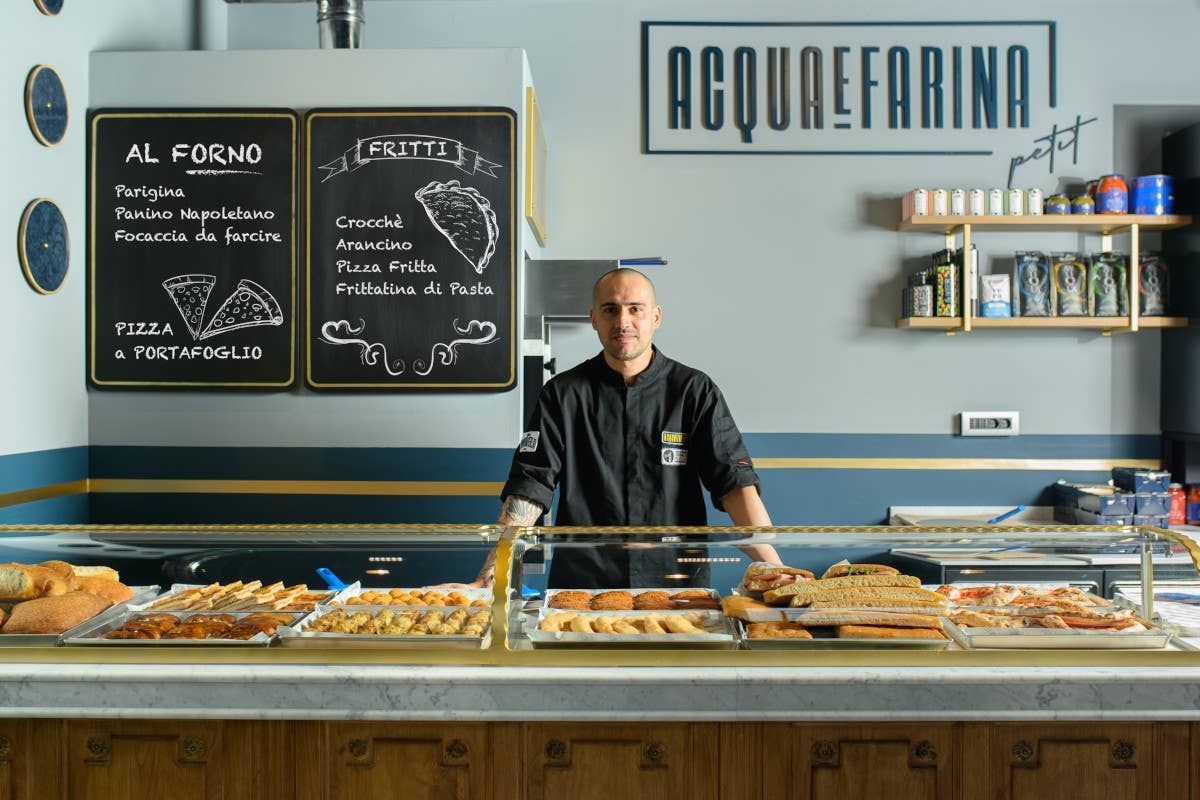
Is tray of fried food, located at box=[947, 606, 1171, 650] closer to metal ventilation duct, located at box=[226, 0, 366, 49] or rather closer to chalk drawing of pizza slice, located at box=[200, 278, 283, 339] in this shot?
chalk drawing of pizza slice, located at box=[200, 278, 283, 339]

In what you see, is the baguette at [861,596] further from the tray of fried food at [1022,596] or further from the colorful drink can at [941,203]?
the colorful drink can at [941,203]

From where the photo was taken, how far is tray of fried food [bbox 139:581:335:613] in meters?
1.68

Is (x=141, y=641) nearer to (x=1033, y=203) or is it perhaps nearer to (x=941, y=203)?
(x=941, y=203)

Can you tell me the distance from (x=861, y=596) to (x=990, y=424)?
292cm

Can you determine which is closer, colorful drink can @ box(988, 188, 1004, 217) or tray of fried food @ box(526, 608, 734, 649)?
tray of fried food @ box(526, 608, 734, 649)

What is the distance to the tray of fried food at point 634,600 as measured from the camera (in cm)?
167

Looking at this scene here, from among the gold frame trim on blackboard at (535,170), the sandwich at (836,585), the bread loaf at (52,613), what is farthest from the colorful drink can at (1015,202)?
the bread loaf at (52,613)

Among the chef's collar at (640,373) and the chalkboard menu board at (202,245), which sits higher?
the chalkboard menu board at (202,245)

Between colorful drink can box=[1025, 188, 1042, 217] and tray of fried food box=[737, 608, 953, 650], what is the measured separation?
293cm

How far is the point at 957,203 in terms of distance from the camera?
155 inches

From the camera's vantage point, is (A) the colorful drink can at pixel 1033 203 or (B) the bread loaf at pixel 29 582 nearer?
(B) the bread loaf at pixel 29 582

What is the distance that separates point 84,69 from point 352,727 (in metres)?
3.06

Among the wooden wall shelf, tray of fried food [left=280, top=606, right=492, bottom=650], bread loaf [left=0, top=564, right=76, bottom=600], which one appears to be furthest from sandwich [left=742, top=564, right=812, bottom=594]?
the wooden wall shelf

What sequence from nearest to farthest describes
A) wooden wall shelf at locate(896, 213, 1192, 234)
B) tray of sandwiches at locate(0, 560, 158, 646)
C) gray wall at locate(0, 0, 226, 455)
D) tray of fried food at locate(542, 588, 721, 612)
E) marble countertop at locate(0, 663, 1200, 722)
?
marble countertop at locate(0, 663, 1200, 722) → tray of sandwiches at locate(0, 560, 158, 646) → tray of fried food at locate(542, 588, 721, 612) → gray wall at locate(0, 0, 226, 455) → wooden wall shelf at locate(896, 213, 1192, 234)
